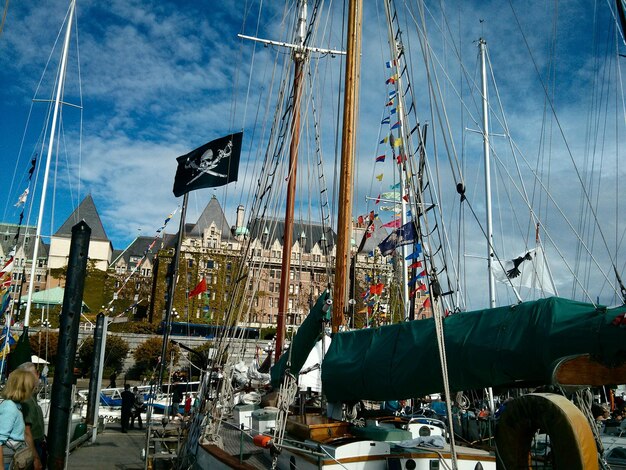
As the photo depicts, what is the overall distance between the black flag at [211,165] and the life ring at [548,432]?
1025 cm

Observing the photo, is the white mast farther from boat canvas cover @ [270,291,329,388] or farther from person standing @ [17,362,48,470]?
person standing @ [17,362,48,470]

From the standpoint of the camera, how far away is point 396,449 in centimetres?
686

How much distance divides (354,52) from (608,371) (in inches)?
339

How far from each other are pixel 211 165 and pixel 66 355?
7.29 metres

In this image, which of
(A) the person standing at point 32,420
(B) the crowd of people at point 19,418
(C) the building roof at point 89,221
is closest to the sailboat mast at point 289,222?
(A) the person standing at point 32,420

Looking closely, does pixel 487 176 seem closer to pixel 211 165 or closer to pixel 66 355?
pixel 211 165

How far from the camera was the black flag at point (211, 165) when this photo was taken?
1412 cm

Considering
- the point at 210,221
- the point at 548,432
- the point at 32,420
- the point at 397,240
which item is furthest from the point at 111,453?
the point at 210,221

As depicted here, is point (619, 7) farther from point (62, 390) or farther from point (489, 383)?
point (62, 390)

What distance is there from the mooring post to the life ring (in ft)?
20.0

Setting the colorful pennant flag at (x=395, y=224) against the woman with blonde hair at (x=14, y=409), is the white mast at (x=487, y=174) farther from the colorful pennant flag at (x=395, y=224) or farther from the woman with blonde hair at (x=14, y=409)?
the woman with blonde hair at (x=14, y=409)

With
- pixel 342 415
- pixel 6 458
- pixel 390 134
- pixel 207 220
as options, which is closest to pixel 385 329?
pixel 342 415

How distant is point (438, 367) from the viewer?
7.24m

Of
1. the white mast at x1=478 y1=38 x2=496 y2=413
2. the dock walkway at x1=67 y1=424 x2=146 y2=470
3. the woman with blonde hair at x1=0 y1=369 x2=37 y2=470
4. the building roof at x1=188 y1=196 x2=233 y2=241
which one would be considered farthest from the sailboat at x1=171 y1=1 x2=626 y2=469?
the building roof at x1=188 y1=196 x2=233 y2=241
